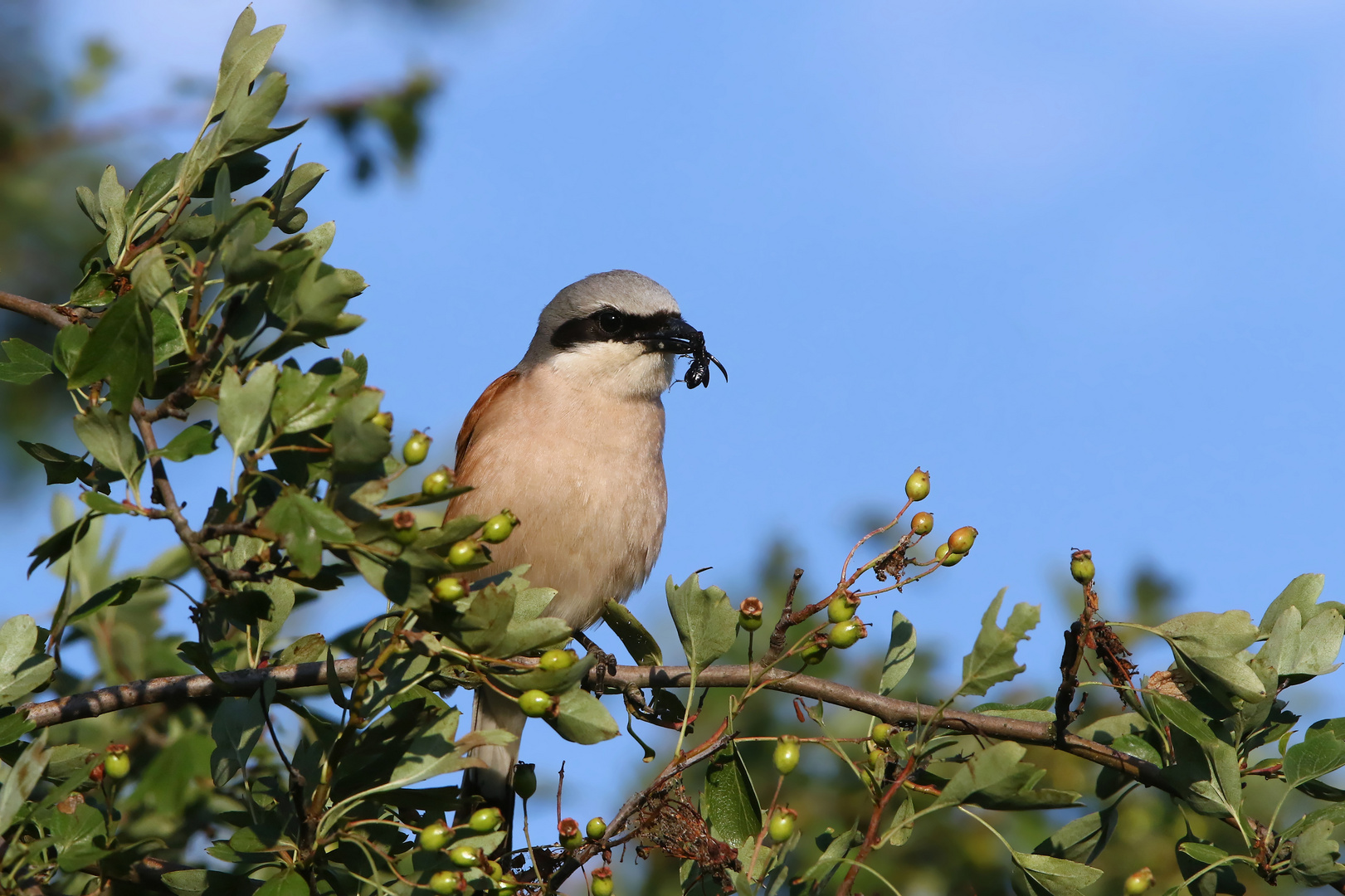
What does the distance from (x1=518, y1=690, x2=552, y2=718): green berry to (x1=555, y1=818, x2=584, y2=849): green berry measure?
0.35 m

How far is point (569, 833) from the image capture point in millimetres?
2375

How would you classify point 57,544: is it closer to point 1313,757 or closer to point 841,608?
point 841,608

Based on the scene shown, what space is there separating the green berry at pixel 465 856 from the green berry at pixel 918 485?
1.22 m

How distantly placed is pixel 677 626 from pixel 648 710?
0.53 m

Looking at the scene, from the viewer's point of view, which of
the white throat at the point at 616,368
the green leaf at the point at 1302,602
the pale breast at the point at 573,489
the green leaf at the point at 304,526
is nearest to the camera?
the green leaf at the point at 304,526

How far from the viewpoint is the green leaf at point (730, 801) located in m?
2.61

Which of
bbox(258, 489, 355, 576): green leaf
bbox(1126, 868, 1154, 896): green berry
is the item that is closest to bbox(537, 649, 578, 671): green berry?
bbox(258, 489, 355, 576): green leaf

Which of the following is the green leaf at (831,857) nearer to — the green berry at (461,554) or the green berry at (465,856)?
the green berry at (465,856)

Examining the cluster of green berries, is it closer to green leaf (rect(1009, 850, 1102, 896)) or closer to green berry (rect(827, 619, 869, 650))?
green berry (rect(827, 619, 869, 650))

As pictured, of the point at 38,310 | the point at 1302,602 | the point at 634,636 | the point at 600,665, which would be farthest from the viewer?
the point at 600,665

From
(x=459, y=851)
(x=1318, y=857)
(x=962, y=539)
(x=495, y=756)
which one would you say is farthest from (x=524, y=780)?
(x=1318, y=857)

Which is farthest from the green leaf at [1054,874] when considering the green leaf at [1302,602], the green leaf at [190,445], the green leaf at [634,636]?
the green leaf at [190,445]

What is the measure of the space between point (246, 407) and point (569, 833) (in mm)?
1128

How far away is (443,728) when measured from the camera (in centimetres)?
224
